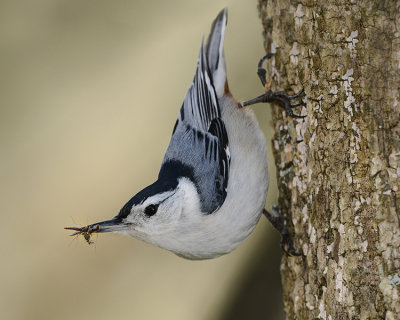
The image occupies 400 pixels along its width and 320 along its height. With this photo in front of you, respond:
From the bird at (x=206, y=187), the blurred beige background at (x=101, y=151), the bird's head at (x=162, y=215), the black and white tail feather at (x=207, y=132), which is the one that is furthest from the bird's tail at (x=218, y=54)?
the bird's head at (x=162, y=215)

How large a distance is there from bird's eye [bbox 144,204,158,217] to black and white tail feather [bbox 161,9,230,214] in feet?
0.72

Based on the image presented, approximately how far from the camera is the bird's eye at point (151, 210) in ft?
7.48

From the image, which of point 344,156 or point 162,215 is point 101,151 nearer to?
point 162,215

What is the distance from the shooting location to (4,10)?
333cm

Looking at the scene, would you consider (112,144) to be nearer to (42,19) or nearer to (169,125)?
(169,125)

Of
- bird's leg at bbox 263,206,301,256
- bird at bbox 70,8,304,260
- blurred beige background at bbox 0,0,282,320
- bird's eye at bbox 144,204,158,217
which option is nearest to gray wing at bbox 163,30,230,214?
bird at bbox 70,8,304,260

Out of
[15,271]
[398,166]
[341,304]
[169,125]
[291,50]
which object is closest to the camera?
[398,166]

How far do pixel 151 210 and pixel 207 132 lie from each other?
0.59 m

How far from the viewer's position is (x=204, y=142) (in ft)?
8.61

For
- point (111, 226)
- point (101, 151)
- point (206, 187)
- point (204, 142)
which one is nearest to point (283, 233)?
point (206, 187)

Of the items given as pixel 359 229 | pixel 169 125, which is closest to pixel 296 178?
pixel 359 229

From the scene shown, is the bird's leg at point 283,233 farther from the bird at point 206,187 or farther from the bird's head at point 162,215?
the bird's head at point 162,215

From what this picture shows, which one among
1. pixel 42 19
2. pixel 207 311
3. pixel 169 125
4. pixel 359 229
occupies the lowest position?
pixel 207 311

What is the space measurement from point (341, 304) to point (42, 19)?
2493mm
